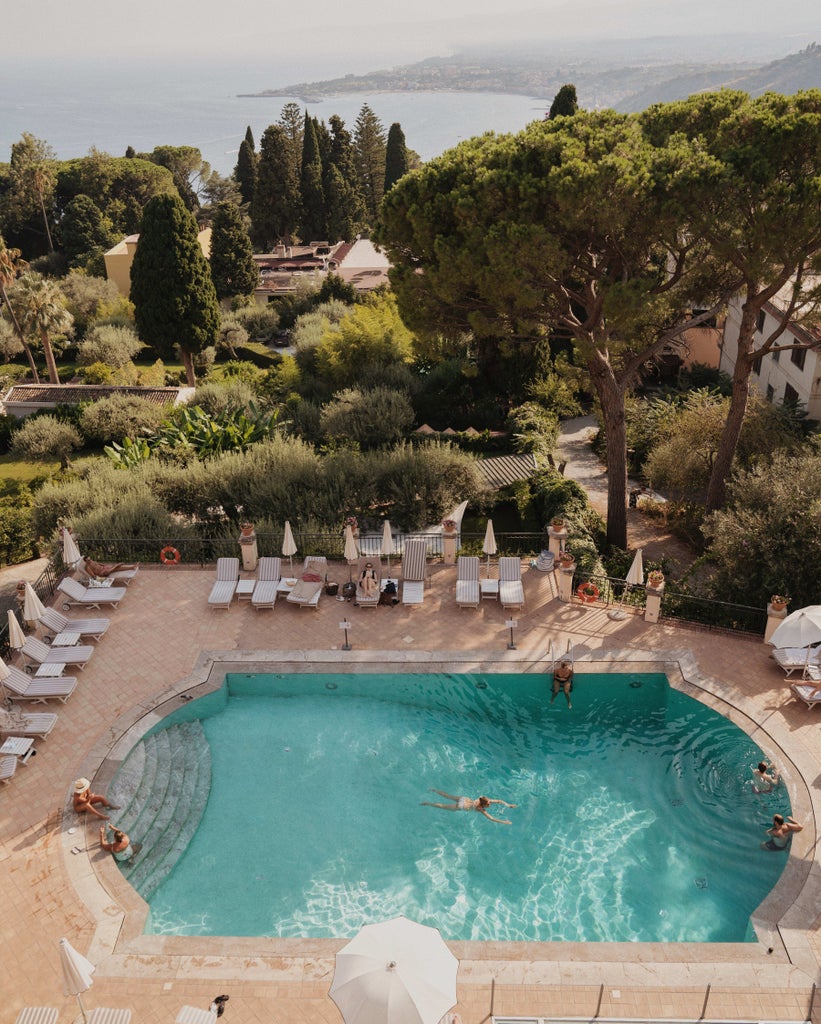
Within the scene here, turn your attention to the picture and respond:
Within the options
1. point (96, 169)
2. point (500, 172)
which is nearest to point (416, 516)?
point (500, 172)

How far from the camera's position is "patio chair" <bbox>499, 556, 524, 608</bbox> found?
18469mm

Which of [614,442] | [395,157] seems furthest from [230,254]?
[614,442]

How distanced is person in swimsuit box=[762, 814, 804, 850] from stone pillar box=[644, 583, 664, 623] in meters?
5.96

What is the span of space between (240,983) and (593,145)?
1921 centimetres

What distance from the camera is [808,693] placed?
49.3ft

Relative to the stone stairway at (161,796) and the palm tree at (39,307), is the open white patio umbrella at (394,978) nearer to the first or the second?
the stone stairway at (161,796)

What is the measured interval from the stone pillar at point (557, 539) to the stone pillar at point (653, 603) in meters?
2.88

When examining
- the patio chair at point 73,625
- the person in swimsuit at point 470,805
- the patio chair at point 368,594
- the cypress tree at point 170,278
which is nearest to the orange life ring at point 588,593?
the patio chair at point 368,594

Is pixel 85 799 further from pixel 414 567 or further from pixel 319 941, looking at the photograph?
pixel 414 567

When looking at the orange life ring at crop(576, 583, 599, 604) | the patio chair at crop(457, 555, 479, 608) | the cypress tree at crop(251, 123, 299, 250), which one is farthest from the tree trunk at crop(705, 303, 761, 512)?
the cypress tree at crop(251, 123, 299, 250)

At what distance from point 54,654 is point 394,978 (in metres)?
11.2

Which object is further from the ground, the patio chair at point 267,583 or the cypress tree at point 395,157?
the cypress tree at point 395,157

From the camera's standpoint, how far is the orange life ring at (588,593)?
18.8 m

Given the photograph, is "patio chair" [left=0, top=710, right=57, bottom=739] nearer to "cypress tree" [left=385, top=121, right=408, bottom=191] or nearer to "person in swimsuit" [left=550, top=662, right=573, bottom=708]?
"person in swimsuit" [left=550, top=662, right=573, bottom=708]
